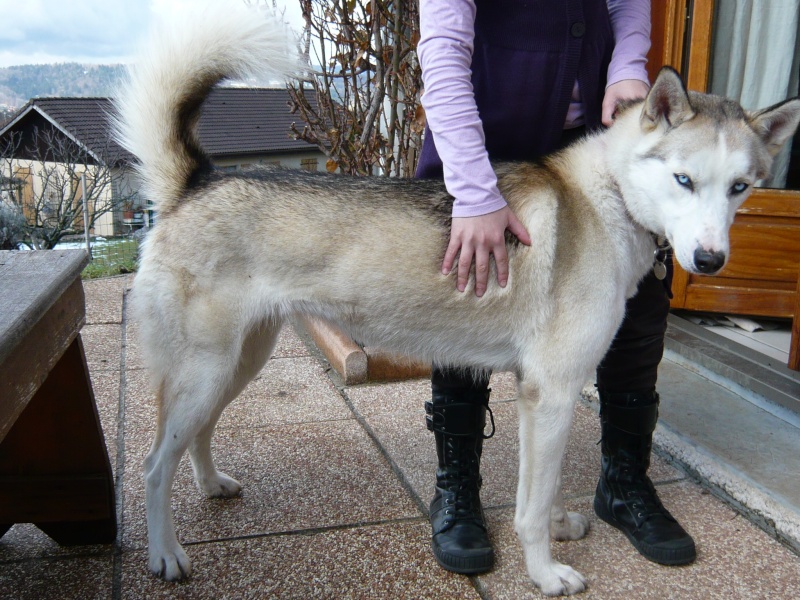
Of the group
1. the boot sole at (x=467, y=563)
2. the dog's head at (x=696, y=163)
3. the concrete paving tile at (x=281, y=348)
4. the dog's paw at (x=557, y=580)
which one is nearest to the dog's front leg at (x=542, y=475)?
the dog's paw at (x=557, y=580)

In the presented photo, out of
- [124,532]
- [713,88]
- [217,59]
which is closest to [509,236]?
[217,59]

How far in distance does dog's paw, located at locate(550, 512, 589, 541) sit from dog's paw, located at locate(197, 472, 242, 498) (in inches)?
47.1

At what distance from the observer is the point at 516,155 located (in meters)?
2.23

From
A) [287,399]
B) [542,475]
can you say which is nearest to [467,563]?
[542,475]

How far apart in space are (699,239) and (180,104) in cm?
158

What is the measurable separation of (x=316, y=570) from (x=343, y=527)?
10.2 inches

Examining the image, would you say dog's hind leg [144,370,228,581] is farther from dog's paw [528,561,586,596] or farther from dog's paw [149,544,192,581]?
dog's paw [528,561,586,596]

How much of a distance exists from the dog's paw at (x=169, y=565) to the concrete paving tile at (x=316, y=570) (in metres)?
0.03

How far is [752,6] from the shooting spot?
412cm

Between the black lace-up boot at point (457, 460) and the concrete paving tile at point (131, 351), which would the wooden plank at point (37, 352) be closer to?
the black lace-up boot at point (457, 460)

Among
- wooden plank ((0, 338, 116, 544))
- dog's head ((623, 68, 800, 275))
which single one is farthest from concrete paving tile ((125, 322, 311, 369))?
dog's head ((623, 68, 800, 275))

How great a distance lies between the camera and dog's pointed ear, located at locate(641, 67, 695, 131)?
175cm

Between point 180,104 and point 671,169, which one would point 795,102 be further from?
point 180,104

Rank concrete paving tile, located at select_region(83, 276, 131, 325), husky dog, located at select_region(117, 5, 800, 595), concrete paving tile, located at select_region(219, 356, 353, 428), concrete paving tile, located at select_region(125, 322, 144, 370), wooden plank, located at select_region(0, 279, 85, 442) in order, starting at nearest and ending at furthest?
1. wooden plank, located at select_region(0, 279, 85, 442)
2. husky dog, located at select_region(117, 5, 800, 595)
3. concrete paving tile, located at select_region(219, 356, 353, 428)
4. concrete paving tile, located at select_region(125, 322, 144, 370)
5. concrete paving tile, located at select_region(83, 276, 131, 325)
